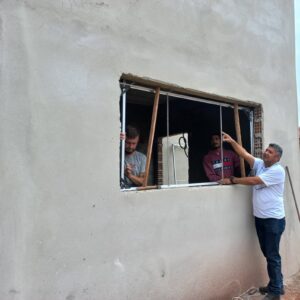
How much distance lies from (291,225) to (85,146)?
3453 millimetres

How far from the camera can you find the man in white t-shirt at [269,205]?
407 cm

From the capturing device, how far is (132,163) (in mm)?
3625

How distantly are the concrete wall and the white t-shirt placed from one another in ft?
0.56

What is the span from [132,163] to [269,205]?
1.71 m

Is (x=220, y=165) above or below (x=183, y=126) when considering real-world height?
below

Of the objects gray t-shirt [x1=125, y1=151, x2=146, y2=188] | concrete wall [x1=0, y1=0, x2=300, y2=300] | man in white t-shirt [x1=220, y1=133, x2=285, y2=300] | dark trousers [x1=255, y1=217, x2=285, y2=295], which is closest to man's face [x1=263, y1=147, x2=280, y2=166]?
man in white t-shirt [x1=220, y1=133, x2=285, y2=300]

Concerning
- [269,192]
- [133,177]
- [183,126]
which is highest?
[183,126]

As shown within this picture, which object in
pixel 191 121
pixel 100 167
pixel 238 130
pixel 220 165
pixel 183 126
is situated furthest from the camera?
pixel 183 126

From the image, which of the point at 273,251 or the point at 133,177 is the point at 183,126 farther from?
the point at 133,177

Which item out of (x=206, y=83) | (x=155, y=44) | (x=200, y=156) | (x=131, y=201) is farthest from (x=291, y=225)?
(x=155, y=44)

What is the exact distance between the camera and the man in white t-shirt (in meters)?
4.07

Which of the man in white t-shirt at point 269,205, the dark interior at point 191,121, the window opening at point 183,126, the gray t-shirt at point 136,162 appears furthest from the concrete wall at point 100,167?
the dark interior at point 191,121

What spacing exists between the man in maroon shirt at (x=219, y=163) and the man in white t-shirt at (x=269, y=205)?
0.39 m

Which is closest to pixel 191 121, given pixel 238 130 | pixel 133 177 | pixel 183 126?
pixel 183 126
